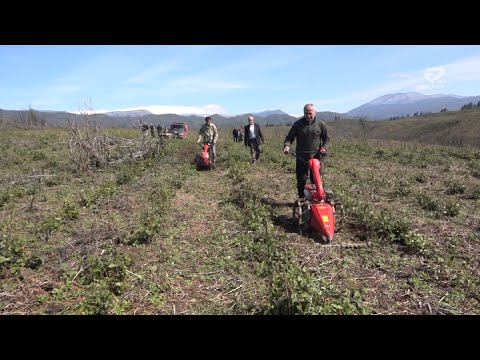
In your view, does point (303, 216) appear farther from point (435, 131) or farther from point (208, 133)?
point (435, 131)

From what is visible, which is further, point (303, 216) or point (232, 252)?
point (303, 216)

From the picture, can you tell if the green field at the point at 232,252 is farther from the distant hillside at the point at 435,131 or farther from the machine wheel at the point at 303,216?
the distant hillside at the point at 435,131

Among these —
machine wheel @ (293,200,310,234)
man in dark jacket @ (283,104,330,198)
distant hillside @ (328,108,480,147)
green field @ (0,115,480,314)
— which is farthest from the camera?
distant hillside @ (328,108,480,147)

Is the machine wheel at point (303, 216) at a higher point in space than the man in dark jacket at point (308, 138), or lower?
lower

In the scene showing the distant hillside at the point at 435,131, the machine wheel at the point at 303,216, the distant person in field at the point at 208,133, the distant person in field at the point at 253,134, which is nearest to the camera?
the machine wheel at the point at 303,216

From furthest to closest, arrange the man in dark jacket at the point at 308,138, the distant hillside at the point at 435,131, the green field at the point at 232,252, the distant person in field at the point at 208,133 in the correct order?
the distant hillside at the point at 435,131, the distant person in field at the point at 208,133, the man in dark jacket at the point at 308,138, the green field at the point at 232,252

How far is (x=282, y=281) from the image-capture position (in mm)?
4109

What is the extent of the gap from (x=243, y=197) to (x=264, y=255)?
3434mm

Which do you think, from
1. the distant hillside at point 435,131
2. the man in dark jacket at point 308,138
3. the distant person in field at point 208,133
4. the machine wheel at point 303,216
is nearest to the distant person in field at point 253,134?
the distant person in field at point 208,133

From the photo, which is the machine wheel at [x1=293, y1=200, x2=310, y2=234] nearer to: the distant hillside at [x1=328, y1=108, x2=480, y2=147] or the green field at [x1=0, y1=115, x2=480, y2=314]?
the green field at [x1=0, y1=115, x2=480, y2=314]

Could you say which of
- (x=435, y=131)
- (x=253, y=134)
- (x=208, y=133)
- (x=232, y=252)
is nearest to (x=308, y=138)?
(x=232, y=252)

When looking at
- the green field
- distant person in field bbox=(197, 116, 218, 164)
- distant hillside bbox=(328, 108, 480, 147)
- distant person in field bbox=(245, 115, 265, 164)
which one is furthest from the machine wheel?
distant hillside bbox=(328, 108, 480, 147)

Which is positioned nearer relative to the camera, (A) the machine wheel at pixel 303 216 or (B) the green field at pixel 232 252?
(B) the green field at pixel 232 252
